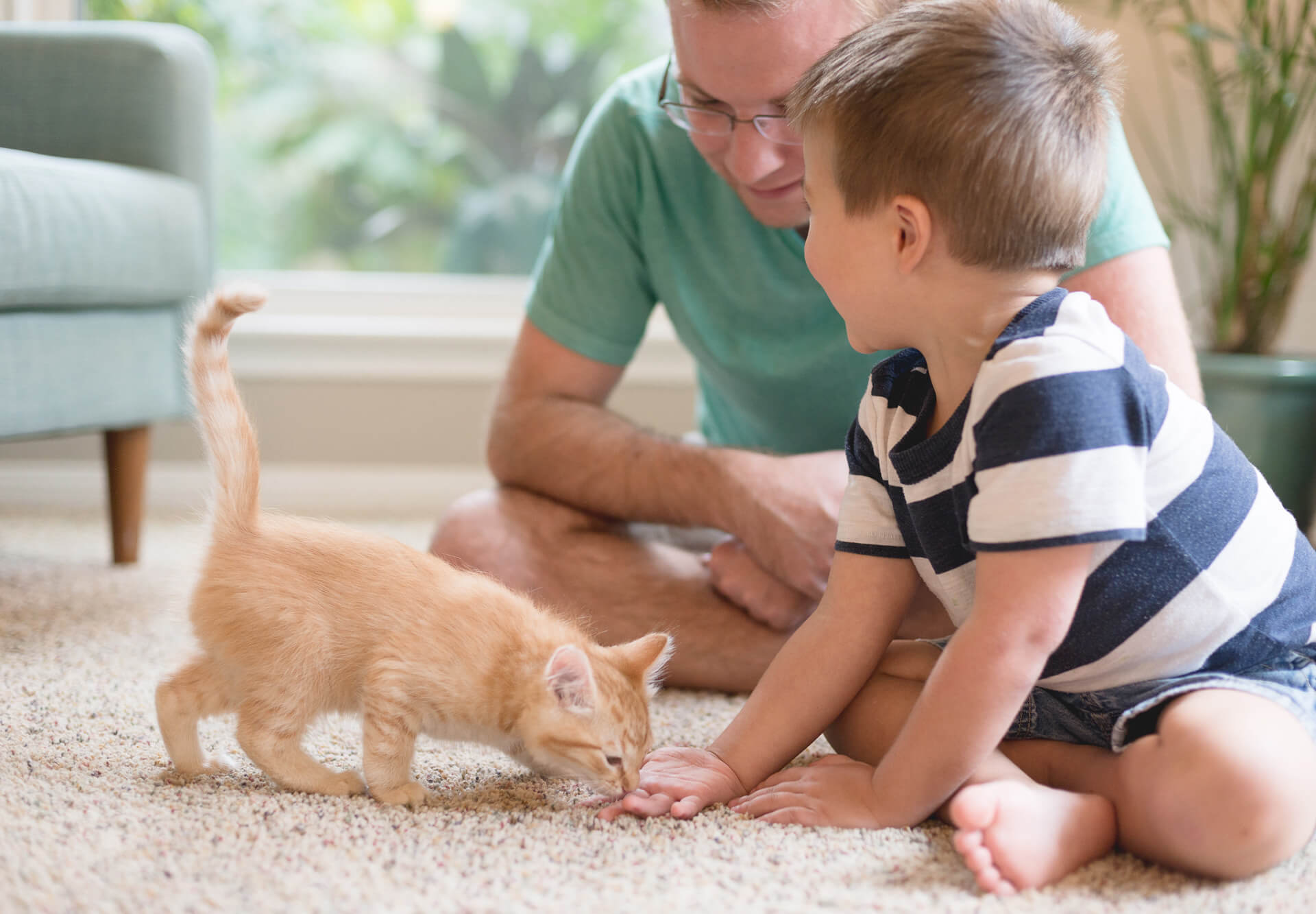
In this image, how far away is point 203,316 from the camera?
101cm

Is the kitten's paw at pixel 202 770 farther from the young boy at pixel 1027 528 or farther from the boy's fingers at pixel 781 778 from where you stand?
the boy's fingers at pixel 781 778

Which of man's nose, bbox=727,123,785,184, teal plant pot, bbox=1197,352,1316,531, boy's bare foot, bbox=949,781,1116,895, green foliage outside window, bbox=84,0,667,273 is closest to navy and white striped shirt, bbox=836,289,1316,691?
Result: boy's bare foot, bbox=949,781,1116,895

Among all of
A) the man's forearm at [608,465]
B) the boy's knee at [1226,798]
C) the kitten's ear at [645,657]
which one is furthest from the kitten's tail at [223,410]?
the boy's knee at [1226,798]

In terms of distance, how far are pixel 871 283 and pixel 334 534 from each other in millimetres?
520

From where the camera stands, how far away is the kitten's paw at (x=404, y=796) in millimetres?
917

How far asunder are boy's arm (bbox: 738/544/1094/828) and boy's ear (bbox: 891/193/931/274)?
0.77 feet

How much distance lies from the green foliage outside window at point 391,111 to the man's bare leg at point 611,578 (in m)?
1.53

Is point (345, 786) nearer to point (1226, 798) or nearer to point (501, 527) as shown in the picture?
point (501, 527)

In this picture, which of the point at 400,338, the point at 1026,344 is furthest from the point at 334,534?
the point at 400,338

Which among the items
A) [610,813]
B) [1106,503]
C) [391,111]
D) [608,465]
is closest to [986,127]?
[1106,503]

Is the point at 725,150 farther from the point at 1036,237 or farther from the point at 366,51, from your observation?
the point at 366,51

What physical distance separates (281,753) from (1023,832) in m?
0.60

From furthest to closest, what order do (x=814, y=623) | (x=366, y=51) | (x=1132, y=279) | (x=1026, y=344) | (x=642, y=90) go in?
(x=366, y=51), (x=642, y=90), (x=1132, y=279), (x=814, y=623), (x=1026, y=344)

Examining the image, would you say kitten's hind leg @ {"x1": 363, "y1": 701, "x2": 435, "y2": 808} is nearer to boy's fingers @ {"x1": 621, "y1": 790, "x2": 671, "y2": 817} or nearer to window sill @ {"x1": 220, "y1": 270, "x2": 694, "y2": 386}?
boy's fingers @ {"x1": 621, "y1": 790, "x2": 671, "y2": 817}
